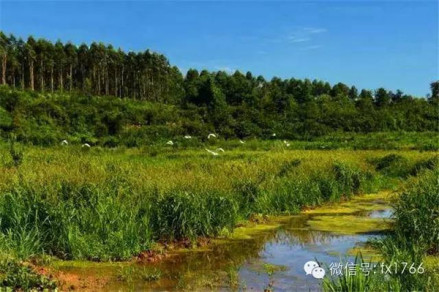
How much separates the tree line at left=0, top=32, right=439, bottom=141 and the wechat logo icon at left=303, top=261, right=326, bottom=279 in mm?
34007

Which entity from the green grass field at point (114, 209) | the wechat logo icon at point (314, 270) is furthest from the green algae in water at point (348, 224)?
the wechat logo icon at point (314, 270)

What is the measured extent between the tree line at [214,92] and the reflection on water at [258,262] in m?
31.7

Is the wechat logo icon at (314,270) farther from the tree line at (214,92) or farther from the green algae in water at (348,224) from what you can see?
the tree line at (214,92)

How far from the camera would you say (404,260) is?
6371 millimetres

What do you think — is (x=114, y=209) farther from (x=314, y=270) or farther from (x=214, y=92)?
(x=214, y=92)

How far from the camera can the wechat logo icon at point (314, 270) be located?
24.1ft

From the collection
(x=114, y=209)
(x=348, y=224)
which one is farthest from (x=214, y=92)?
(x=114, y=209)

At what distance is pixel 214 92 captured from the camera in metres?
60.9

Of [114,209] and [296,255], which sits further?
[296,255]

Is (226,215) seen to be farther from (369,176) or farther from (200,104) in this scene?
(200,104)

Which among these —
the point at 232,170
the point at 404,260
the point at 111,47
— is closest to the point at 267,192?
the point at 232,170

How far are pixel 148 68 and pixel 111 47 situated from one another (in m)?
5.18

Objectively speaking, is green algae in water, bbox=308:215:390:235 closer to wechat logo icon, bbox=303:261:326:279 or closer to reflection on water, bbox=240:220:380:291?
reflection on water, bbox=240:220:380:291

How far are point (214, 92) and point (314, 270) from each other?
177ft
